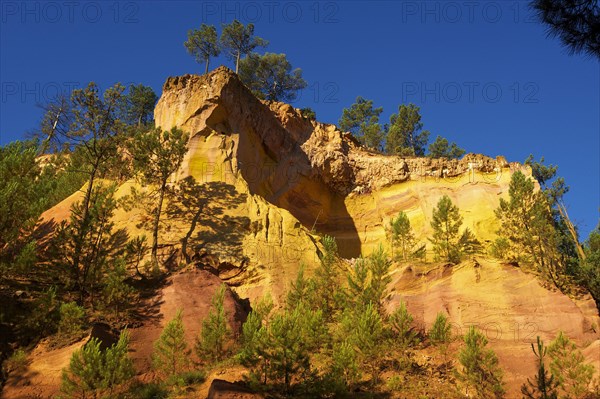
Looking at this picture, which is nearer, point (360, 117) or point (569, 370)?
point (569, 370)

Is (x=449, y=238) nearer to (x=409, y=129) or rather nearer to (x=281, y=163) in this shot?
(x=281, y=163)

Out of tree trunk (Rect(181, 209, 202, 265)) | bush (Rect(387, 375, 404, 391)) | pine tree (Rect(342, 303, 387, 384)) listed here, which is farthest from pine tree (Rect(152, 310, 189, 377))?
bush (Rect(387, 375, 404, 391))

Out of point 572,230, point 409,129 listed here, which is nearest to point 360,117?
point 409,129

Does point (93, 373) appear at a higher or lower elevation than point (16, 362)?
lower

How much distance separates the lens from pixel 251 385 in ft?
45.0

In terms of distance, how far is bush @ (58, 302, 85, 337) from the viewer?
15625 millimetres

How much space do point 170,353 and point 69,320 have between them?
3.30 m

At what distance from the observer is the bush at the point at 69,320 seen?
51.3ft

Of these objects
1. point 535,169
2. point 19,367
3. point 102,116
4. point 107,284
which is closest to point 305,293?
point 107,284

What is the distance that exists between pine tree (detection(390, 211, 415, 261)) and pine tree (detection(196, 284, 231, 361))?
1123 cm

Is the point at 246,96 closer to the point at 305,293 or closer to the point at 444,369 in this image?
the point at 305,293

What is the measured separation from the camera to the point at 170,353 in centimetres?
1595

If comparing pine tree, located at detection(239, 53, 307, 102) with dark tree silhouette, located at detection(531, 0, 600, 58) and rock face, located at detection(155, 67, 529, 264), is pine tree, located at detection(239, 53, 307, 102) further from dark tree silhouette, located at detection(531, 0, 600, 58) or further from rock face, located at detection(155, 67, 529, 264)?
dark tree silhouette, located at detection(531, 0, 600, 58)

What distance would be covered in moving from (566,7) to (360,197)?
2325 centimetres
